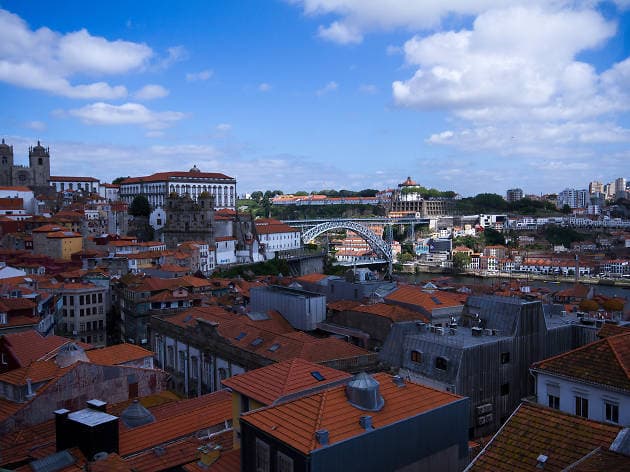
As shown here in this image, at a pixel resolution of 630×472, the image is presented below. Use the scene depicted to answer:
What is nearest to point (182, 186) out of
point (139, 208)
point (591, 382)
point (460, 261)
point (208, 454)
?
point (139, 208)

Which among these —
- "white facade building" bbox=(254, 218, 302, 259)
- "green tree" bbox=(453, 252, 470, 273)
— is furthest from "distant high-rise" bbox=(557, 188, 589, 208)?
"white facade building" bbox=(254, 218, 302, 259)

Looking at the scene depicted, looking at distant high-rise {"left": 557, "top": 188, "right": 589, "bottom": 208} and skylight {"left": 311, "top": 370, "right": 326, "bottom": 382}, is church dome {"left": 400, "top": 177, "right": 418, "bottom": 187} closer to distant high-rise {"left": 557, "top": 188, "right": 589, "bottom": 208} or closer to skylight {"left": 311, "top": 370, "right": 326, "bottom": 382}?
distant high-rise {"left": 557, "top": 188, "right": 589, "bottom": 208}

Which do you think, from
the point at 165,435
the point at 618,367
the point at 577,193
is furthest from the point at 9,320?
the point at 577,193

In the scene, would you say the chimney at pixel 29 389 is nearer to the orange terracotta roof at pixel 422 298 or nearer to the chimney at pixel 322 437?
the chimney at pixel 322 437

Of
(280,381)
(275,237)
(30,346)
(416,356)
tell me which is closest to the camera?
(280,381)

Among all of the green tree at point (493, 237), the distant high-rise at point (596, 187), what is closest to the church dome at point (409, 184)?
the green tree at point (493, 237)

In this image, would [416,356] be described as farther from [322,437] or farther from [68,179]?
[68,179]
